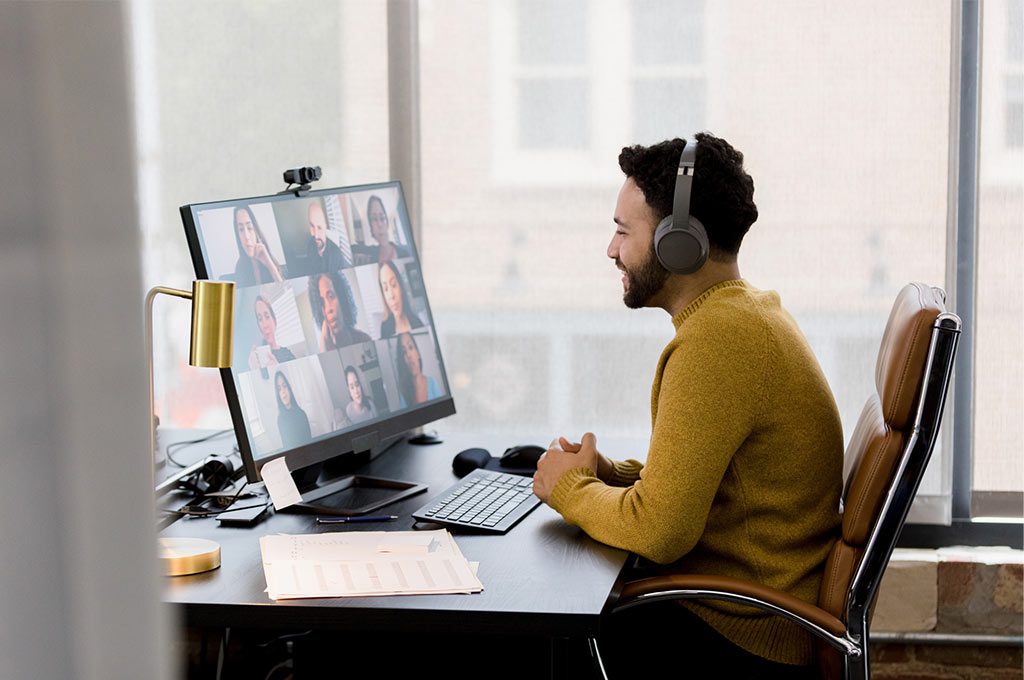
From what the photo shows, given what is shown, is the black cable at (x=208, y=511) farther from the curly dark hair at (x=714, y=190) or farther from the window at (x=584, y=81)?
the window at (x=584, y=81)

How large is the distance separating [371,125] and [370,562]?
1.36 metres

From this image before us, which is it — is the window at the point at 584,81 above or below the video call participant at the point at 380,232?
above

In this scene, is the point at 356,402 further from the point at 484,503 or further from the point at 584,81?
the point at 584,81

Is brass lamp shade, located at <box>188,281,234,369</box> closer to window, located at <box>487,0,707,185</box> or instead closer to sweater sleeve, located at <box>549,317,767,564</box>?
sweater sleeve, located at <box>549,317,767,564</box>

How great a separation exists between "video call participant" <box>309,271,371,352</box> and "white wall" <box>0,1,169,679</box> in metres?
1.45

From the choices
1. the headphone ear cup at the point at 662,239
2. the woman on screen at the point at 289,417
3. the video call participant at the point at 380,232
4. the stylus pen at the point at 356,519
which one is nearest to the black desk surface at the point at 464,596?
the stylus pen at the point at 356,519

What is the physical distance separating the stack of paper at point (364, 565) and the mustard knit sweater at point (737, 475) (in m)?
0.23

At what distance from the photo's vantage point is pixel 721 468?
58.2 inches

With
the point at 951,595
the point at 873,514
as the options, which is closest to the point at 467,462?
the point at 873,514

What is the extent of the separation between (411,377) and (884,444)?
0.91 m

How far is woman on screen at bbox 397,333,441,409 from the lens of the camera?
2.01 meters

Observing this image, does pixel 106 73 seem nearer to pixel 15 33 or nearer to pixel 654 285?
pixel 15 33

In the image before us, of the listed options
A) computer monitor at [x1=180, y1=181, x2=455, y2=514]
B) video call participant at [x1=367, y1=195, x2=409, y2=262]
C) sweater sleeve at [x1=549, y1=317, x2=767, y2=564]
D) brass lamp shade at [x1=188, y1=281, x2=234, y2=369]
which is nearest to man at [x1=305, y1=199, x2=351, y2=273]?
computer monitor at [x1=180, y1=181, x2=455, y2=514]

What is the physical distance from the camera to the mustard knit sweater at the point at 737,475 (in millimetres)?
1475
